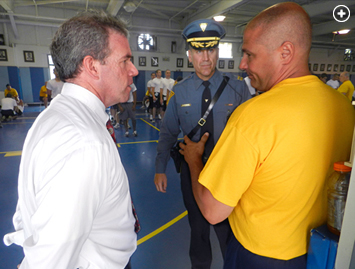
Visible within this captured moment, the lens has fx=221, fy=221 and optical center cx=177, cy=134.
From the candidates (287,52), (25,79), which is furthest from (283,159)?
(25,79)

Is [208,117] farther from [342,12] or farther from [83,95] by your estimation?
[342,12]

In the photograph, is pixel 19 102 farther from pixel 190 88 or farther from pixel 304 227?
pixel 304 227

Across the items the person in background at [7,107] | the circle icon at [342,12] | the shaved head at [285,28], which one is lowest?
the person in background at [7,107]

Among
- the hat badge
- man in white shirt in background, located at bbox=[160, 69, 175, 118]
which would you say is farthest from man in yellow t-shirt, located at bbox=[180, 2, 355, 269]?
man in white shirt in background, located at bbox=[160, 69, 175, 118]

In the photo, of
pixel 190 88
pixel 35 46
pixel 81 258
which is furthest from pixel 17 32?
pixel 81 258

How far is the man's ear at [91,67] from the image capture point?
1036mm

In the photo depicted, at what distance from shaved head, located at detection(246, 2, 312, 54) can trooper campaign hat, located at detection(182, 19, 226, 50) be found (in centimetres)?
96

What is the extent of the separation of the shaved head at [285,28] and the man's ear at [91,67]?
0.78 m

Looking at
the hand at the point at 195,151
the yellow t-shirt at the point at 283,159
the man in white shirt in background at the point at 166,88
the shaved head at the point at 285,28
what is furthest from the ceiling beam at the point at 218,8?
the yellow t-shirt at the point at 283,159

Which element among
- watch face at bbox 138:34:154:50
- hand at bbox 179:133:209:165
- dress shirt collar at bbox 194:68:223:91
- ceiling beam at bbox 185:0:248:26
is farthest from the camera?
watch face at bbox 138:34:154:50

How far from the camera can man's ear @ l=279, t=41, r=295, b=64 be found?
0.98 meters

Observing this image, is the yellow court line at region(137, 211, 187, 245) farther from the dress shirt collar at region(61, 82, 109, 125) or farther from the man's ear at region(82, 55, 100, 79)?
the man's ear at region(82, 55, 100, 79)

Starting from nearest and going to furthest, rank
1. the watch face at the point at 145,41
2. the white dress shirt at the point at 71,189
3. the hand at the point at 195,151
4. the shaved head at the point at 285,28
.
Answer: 1. the white dress shirt at the point at 71,189
2. the shaved head at the point at 285,28
3. the hand at the point at 195,151
4. the watch face at the point at 145,41

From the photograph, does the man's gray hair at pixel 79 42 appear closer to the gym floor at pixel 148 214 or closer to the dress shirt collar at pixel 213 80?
the dress shirt collar at pixel 213 80
